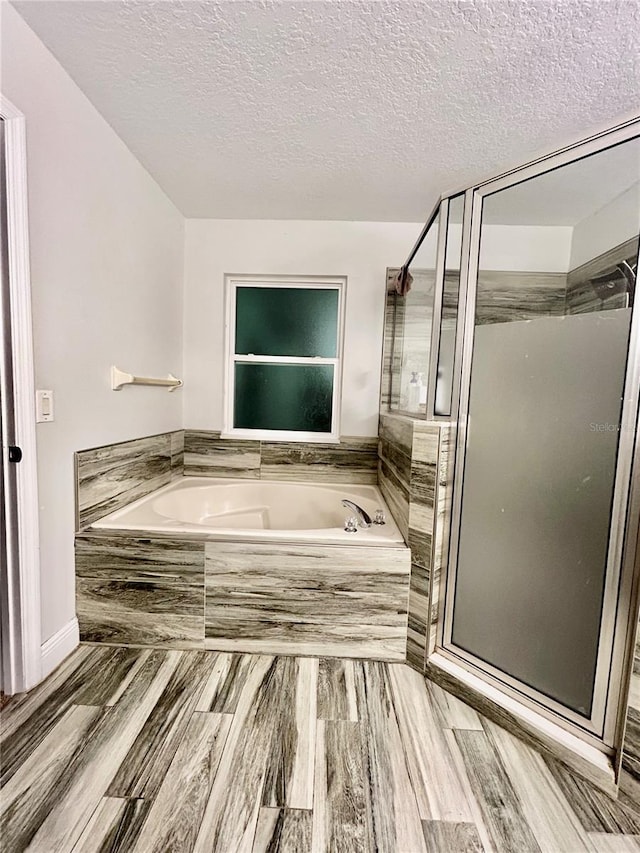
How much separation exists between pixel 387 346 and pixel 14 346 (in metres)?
2.05

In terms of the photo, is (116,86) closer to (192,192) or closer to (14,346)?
(192,192)

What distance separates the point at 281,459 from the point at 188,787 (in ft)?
6.02

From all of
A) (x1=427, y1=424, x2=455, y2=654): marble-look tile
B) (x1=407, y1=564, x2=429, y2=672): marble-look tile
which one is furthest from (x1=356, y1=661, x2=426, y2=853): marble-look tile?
(x1=427, y1=424, x2=455, y2=654): marble-look tile

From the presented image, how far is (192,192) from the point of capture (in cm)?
221

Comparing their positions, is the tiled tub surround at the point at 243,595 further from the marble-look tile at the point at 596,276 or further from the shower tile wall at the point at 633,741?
the marble-look tile at the point at 596,276

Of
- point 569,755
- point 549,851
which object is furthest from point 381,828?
point 569,755

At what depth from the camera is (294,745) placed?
1.15 metres

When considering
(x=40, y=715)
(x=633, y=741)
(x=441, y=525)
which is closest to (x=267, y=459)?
(x=441, y=525)

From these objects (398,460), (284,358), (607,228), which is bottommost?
(398,460)

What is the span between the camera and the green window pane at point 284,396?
2699 mm

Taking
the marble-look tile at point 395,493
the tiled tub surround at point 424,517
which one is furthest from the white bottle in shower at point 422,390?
the marble-look tile at point 395,493

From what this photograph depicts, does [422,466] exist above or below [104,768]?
above

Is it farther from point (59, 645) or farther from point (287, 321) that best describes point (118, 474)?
point (287, 321)

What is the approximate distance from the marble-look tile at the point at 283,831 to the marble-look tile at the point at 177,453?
6.42 ft
